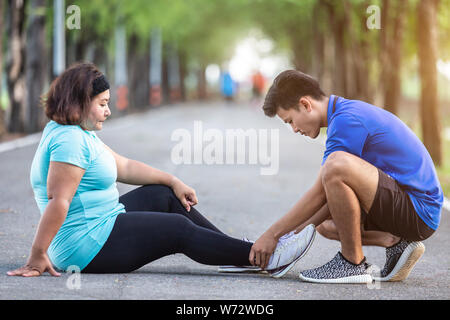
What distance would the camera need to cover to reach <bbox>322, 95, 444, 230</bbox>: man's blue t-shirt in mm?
5086

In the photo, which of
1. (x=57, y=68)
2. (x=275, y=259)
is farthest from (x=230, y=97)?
(x=275, y=259)

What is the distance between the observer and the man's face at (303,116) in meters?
5.18

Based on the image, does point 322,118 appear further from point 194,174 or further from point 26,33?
point 26,33

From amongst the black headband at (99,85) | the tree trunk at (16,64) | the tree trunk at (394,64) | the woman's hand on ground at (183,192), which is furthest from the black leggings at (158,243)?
the tree trunk at (16,64)

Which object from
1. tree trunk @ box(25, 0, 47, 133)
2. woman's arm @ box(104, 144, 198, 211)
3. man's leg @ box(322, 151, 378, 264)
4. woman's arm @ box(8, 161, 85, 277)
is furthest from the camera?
tree trunk @ box(25, 0, 47, 133)

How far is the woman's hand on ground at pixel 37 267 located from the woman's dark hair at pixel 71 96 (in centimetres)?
80

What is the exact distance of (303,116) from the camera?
520 cm

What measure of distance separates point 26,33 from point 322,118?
18094 millimetres

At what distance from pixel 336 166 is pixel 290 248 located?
0.65m

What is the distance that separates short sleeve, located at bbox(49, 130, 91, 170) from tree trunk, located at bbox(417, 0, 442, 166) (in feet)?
37.7

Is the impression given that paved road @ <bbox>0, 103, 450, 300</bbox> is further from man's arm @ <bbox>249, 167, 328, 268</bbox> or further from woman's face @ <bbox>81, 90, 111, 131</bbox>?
woman's face @ <bbox>81, 90, 111, 131</bbox>

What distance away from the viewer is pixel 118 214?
208 inches

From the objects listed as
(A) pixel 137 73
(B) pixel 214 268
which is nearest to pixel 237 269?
(B) pixel 214 268

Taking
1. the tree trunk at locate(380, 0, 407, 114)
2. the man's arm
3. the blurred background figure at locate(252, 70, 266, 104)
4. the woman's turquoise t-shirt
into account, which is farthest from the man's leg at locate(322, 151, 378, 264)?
the blurred background figure at locate(252, 70, 266, 104)
